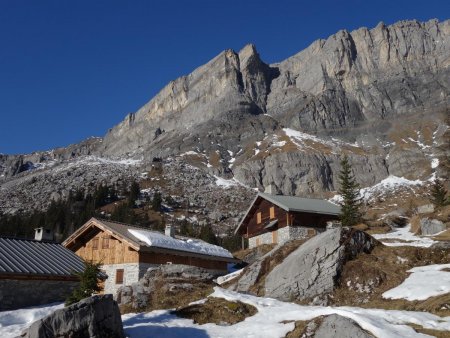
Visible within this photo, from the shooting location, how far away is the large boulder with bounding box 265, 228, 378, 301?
2330 centimetres

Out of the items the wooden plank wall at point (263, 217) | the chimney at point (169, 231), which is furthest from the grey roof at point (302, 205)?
the chimney at point (169, 231)

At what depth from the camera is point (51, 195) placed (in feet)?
459

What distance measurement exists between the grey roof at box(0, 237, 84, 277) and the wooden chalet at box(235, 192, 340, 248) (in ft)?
81.3

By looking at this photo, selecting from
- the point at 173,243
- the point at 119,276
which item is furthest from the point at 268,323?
the point at 173,243

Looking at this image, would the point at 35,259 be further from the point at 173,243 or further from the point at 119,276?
the point at 173,243

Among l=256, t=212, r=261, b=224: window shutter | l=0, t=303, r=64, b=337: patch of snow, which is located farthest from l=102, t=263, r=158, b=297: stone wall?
l=256, t=212, r=261, b=224: window shutter

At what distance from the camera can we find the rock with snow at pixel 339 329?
1472 centimetres

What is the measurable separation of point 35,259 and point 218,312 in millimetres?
14747


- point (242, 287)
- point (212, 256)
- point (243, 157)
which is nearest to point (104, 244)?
point (212, 256)

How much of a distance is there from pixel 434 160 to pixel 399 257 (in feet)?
510

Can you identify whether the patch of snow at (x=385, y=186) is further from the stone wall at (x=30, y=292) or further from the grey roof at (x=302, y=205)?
the stone wall at (x=30, y=292)

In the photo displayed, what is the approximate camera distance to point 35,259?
94.7ft

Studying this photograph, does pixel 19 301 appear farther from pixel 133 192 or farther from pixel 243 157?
pixel 243 157

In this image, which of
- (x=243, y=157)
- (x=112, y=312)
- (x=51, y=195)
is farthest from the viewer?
(x=243, y=157)
